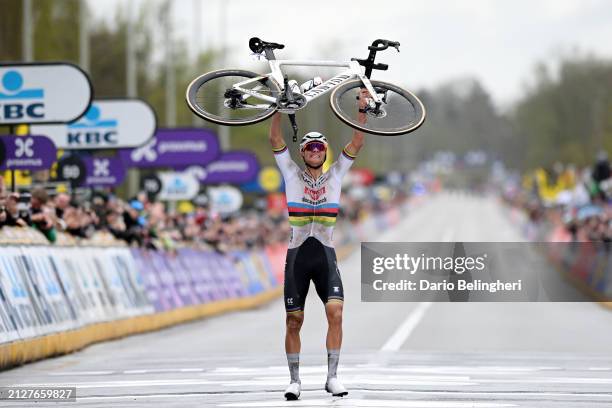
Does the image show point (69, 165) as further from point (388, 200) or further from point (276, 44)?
point (388, 200)

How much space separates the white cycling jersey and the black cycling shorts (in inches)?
2.4

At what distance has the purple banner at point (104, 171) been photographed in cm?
2695

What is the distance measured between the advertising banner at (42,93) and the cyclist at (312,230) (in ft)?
29.8

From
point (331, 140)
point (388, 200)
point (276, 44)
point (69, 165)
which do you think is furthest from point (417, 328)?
point (388, 200)

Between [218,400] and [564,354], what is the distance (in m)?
7.54

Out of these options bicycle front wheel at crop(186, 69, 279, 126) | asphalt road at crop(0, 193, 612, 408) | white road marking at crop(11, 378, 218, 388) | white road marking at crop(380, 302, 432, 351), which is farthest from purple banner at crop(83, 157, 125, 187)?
bicycle front wheel at crop(186, 69, 279, 126)

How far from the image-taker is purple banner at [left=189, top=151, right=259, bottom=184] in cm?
3856

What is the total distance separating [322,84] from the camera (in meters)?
12.9

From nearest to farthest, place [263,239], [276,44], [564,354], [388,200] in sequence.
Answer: [276,44]
[564,354]
[263,239]
[388,200]

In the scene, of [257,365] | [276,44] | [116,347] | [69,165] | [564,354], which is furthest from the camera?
[69,165]

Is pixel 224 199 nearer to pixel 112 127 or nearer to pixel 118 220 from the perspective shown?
pixel 112 127

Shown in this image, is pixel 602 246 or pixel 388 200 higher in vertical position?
pixel 602 246

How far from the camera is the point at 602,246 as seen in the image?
1394 inches

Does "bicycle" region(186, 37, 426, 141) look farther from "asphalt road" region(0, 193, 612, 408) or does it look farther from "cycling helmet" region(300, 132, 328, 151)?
"asphalt road" region(0, 193, 612, 408)
